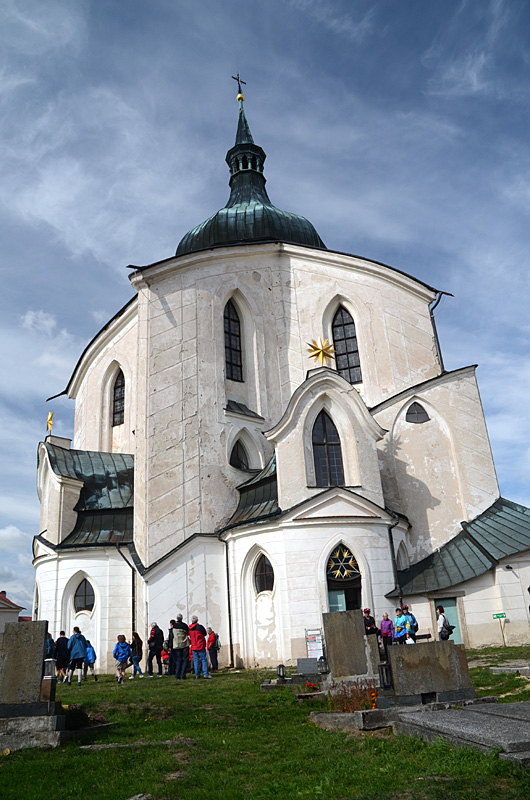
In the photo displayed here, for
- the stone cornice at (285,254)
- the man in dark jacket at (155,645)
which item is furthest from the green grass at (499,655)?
the stone cornice at (285,254)

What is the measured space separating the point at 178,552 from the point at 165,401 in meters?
6.25

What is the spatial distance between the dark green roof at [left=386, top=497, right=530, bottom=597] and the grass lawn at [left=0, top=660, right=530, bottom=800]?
11.8m

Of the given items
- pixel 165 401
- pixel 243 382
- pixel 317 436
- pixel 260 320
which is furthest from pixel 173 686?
pixel 260 320

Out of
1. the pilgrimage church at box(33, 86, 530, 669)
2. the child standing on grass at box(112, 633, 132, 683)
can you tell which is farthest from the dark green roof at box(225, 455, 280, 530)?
the child standing on grass at box(112, 633, 132, 683)

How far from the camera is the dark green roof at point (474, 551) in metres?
22.6

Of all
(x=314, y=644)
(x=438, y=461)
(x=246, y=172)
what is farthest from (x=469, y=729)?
(x=246, y=172)

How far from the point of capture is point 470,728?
282 inches

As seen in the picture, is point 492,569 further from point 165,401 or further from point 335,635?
point 165,401

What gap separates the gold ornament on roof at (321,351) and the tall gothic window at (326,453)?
10.6 feet

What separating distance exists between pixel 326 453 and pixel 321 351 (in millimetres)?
5057

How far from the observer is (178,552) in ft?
79.8

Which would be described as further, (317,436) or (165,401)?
(165,401)

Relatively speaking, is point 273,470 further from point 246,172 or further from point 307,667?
point 246,172

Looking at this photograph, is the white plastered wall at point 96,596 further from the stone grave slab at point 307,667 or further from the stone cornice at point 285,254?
the stone grave slab at point 307,667
